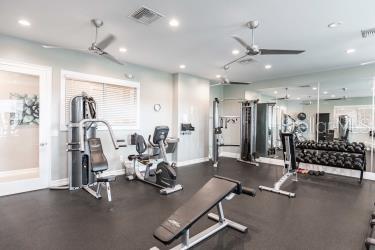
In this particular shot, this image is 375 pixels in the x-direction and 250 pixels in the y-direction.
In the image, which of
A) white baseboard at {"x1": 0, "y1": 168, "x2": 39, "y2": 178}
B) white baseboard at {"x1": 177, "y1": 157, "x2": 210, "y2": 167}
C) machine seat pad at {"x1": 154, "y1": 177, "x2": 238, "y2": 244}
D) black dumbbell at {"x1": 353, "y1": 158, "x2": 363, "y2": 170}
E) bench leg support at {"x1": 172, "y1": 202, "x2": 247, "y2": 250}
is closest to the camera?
machine seat pad at {"x1": 154, "y1": 177, "x2": 238, "y2": 244}

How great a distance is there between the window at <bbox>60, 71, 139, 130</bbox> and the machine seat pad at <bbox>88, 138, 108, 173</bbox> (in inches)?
35.8

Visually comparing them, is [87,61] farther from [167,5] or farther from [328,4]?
[328,4]

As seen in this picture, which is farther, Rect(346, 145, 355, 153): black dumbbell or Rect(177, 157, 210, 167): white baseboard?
Rect(177, 157, 210, 167): white baseboard

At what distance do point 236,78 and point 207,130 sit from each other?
2.11 metres

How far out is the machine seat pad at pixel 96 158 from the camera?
12.9 ft

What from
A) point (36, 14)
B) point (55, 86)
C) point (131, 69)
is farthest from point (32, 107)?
point (131, 69)

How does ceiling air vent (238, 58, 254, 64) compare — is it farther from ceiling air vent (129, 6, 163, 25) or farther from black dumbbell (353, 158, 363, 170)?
black dumbbell (353, 158, 363, 170)

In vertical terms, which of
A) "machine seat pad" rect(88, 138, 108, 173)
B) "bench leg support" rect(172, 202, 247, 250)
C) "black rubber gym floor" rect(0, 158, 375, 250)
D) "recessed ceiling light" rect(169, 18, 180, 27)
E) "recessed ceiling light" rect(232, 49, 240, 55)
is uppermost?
"recessed ceiling light" rect(169, 18, 180, 27)

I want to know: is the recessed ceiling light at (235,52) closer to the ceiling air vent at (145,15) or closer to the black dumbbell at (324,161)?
the ceiling air vent at (145,15)

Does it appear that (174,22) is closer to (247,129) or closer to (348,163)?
(247,129)

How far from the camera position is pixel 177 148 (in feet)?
22.1

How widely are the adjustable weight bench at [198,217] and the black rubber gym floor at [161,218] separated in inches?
4.3

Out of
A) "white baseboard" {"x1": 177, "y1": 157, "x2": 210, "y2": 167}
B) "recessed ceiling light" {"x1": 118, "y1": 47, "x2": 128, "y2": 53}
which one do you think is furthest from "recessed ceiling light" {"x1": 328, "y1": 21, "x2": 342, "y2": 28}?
"white baseboard" {"x1": 177, "y1": 157, "x2": 210, "y2": 167}

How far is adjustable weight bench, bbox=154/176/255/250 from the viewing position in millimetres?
2117
